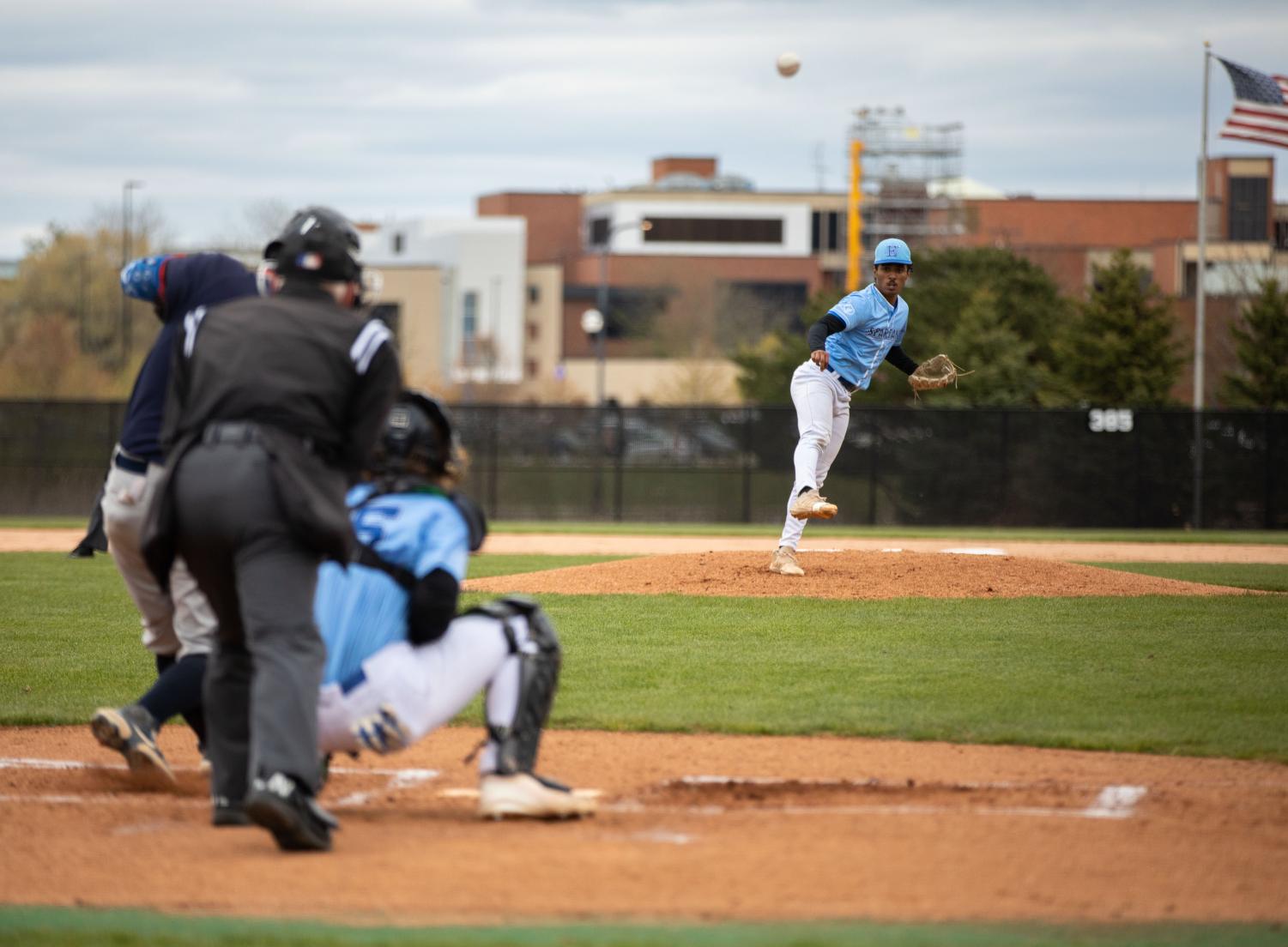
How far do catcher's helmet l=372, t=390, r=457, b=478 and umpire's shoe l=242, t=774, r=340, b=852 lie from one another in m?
1.16

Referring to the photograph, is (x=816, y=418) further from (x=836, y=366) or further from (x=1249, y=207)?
(x=1249, y=207)

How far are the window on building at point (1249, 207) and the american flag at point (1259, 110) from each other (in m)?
55.7

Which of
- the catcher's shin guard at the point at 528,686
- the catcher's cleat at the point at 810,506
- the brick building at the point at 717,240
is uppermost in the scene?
the brick building at the point at 717,240

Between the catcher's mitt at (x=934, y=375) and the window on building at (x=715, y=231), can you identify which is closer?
the catcher's mitt at (x=934, y=375)

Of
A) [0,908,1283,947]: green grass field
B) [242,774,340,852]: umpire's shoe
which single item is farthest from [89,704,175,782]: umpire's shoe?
[0,908,1283,947]: green grass field

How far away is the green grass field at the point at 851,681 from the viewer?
165 inches

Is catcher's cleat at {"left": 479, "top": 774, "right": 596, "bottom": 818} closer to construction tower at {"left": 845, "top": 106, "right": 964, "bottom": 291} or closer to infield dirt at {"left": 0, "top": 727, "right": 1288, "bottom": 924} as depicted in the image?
infield dirt at {"left": 0, "top": 727, "right": 1288, "bottom": 924}

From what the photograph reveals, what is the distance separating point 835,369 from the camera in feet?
41.1

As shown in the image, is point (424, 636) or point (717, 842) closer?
point (717, 842)

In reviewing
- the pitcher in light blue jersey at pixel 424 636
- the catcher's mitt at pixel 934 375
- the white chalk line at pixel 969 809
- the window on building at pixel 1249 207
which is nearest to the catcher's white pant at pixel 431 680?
the pitcher in light blue jersey at pixel 424 636

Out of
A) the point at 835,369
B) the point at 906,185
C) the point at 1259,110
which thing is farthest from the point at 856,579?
the point at 906,185

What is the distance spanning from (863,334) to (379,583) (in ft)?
25.1

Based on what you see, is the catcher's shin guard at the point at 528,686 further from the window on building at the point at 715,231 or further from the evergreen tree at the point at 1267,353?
the window on building at the point at 715,231

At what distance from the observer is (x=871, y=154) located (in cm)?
8069
